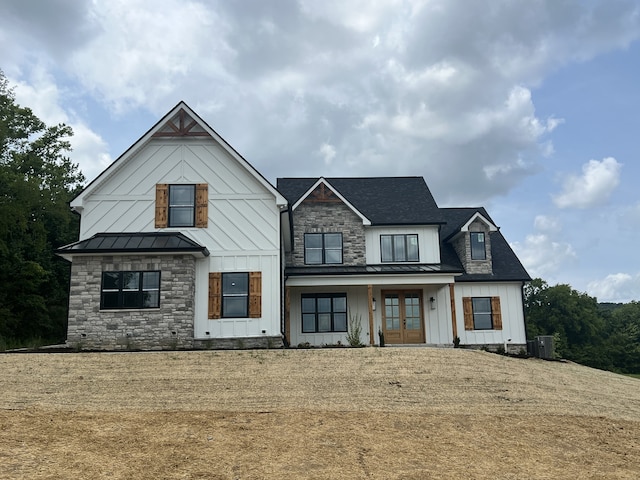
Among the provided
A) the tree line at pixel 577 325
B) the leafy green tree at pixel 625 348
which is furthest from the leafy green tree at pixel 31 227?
the leafy green tree at pixel 625 348

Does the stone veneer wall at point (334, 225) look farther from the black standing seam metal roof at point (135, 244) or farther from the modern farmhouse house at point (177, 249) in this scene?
the black standing seam metal roof at point (135, 244)

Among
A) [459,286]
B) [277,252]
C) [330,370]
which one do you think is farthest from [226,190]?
[459,286]

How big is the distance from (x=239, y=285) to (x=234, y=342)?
6.20 ft

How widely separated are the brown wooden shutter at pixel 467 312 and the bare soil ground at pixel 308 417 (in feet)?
25.3

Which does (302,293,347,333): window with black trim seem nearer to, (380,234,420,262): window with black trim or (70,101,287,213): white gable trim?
(380,234,420,262): window with black trim

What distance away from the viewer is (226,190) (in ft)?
64.5

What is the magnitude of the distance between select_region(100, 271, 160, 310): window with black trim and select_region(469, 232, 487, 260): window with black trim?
14.4 m

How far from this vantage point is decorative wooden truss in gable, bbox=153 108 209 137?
1980 centimetres

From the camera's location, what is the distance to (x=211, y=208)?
770 inches

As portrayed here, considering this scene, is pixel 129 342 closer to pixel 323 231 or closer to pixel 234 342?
pixel 234 342

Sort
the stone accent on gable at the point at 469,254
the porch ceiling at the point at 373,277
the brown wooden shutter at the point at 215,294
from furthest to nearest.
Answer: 1. the stone accent on gable at the point at 469,254
2. the porch ceiling at the point at 373,277
3. the brown wooden shutter at the point at 215,294

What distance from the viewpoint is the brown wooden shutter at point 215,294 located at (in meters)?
18.7

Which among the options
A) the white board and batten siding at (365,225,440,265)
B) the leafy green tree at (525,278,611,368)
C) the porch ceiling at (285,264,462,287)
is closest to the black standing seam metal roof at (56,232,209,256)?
the porch ceiling at (285,264,462,287)

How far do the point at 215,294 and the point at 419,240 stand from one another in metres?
10.6
